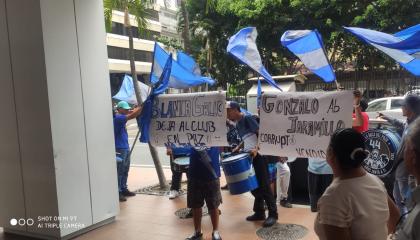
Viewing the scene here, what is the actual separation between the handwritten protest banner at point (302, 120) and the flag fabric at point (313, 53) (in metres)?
0.32

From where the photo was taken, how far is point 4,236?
18.6 ft

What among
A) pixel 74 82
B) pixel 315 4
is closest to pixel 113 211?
pixel 74 82

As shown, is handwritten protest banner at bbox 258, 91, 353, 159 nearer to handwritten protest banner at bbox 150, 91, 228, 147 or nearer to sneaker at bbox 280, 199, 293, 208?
handwritten protest banner at bbox 150, 91, 228, 147

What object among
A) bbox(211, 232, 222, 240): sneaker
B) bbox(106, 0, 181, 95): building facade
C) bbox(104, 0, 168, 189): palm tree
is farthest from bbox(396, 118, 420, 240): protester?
bbox(106, 0, 181, 95): building facade

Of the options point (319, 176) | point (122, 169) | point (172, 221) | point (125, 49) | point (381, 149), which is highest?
point (125, 49)

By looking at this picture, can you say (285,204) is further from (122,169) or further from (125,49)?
(125,49)

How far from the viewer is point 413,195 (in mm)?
1738

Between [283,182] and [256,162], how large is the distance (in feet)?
3.31

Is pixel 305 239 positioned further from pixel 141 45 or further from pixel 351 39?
pixel 141 45

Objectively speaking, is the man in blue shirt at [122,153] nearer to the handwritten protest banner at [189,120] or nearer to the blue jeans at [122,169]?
the blue jeans at [122,169]

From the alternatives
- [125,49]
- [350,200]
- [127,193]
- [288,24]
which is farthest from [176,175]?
[125,49]

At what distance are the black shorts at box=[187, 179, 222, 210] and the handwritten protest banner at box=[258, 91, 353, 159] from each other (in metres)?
0.72

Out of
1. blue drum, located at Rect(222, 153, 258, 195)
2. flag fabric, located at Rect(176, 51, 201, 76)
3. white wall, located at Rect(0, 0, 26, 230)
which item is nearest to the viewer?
blue drum, located at Rect(222, 153, 258, 195)

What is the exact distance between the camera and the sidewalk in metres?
5.38
